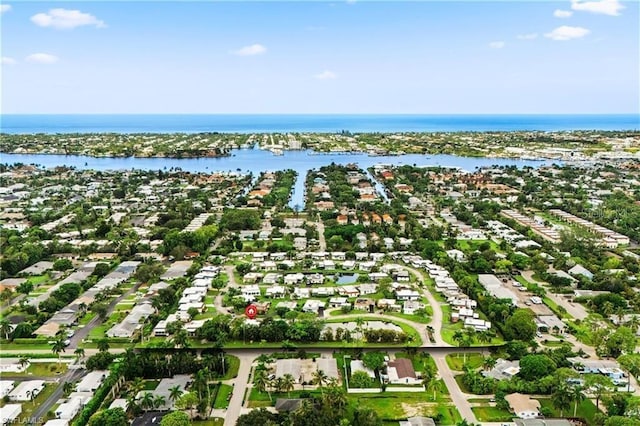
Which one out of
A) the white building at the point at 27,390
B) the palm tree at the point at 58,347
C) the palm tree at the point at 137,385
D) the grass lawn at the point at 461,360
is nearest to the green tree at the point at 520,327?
the grass lawn at the point at 461,360

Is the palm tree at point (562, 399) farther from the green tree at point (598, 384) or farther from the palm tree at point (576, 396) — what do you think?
the green tree at point (598, 384)

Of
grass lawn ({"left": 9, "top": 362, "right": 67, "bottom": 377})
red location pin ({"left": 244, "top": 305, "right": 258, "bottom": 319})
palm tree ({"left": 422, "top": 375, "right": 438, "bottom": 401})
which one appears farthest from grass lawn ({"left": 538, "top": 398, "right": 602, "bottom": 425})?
grass lawn ({"left": 9, "top": 362, "right": 67, "bottom": 377})

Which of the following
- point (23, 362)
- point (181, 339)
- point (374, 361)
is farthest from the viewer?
point (181, 339)

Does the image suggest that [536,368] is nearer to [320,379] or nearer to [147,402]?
[320,379]

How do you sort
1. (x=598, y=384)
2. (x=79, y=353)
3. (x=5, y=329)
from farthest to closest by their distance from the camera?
1. (x=5, y=329)
2. (x=79, y=353)
3. (x=598, y=384)

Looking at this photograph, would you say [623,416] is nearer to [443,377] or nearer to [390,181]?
[443,377]

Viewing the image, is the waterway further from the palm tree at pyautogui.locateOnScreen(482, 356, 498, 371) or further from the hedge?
the hedge

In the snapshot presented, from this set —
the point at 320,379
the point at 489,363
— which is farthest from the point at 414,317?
the point at 320,379
